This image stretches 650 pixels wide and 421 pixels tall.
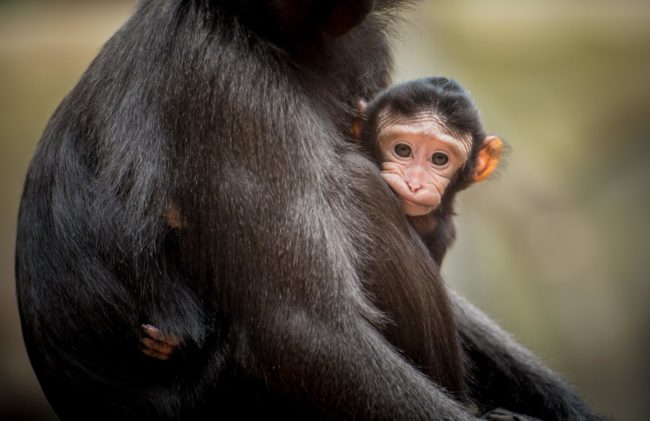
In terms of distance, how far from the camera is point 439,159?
17.2 ft

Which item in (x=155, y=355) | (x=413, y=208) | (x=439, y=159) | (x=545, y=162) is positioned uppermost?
→ (x=439, y=159)

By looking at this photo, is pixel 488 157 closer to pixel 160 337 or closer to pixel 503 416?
pixel 503 416

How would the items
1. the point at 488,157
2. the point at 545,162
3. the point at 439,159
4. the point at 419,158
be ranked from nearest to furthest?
the point at 419,158
the point at 439,159
the point at 488,157
the point at 545,162

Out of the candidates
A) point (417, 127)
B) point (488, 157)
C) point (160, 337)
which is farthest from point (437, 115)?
point (160, 337)

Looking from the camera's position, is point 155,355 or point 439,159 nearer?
point 155,355

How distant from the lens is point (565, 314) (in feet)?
35.5

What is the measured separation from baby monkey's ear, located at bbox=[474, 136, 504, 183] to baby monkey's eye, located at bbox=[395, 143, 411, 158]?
0.68 meters

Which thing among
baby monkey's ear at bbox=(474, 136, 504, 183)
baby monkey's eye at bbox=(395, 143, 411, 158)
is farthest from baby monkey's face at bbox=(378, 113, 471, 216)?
baby monkey's ear at bbox=(474, 136, 504, 183)

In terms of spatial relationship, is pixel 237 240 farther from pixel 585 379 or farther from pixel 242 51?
pixel 585 379

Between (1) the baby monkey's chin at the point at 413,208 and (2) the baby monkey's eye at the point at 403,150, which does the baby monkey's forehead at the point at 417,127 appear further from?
(1) the baby monkey's chin at the point at 413,208

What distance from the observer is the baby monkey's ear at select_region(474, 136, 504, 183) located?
18.5 ft

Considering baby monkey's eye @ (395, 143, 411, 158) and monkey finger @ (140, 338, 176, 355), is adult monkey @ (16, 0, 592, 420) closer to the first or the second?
monkey finger @ (140, 338, 176, 355)

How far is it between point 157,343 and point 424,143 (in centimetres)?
186

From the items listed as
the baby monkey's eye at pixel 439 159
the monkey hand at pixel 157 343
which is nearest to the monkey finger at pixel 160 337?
the monkey hand at pixel 157 343
